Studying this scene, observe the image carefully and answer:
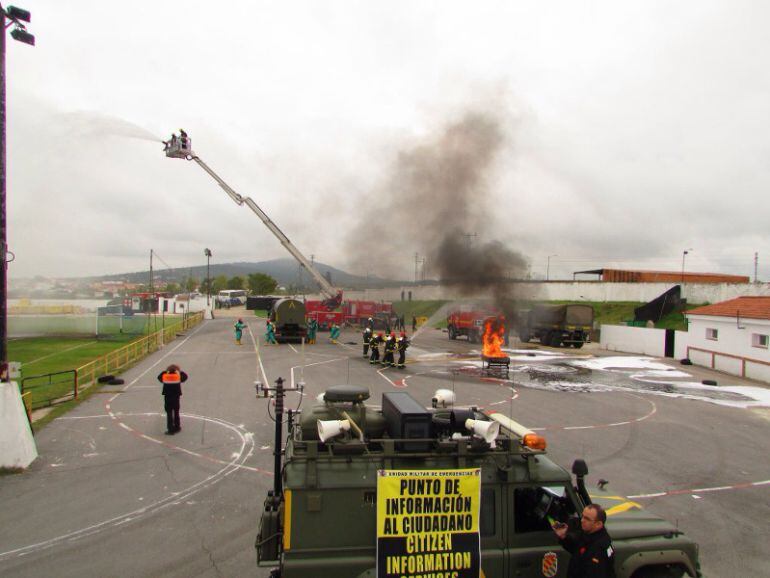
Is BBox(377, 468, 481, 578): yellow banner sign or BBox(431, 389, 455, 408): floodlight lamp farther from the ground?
BBox(431, 389, 455, 408): floodlight lamp

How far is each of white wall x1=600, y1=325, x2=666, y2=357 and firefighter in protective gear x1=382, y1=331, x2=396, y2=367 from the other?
1730 cm

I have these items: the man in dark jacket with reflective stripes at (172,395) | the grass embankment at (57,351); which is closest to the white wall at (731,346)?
the man in dark jacket with reflective stripes at (172,395)

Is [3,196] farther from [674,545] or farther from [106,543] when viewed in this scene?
[674,545]

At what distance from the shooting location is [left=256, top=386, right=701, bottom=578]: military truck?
14.1 feet

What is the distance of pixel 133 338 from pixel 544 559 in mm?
36550

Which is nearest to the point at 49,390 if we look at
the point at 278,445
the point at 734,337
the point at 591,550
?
the point at 278,445

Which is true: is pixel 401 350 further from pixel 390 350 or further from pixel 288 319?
pixel 288 319

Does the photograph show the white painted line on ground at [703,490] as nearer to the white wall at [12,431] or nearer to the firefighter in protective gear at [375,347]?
the white wall at [12,431]

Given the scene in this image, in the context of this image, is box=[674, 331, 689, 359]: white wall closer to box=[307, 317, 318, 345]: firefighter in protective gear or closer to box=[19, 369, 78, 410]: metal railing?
box=[307, 317, 318, 345]: firefighter in protective gear

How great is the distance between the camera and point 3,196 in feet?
33.9

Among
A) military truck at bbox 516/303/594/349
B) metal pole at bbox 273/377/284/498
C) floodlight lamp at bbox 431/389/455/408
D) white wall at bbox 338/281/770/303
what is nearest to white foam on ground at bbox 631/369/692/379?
military truck at bbox 516/303/594/349

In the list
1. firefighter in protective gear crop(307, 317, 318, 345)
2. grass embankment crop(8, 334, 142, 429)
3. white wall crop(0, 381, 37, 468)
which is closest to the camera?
white wall crop(0, 381, 37, 468)

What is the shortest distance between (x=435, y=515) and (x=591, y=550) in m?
1.28

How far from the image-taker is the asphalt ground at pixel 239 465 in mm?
6676
